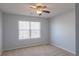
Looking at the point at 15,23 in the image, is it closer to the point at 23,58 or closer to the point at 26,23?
the point at 26,23

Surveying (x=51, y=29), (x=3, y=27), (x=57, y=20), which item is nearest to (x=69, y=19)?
(x=57, y=20)

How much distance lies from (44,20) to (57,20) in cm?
105

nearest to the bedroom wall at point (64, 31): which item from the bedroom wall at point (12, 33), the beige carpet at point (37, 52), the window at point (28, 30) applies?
the beige carpet at point (37, 52)

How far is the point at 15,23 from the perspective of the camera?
4.43 meters

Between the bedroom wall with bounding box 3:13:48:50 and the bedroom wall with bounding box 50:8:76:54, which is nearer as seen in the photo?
the bedroom wall with bounding box 50:8:76:54

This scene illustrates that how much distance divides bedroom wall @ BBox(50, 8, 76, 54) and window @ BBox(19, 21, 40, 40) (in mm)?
1079

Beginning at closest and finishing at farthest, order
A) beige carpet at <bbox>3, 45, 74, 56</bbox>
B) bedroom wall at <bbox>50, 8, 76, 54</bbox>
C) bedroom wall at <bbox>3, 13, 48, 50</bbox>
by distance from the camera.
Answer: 1. beige carpet at <bbox>3, 45, 74, 56</bbox>
2. bedroom wall at <bbox>50, 8, 76, 54</bbox>
3. bedroom wall at <bbox>3, 13, 48, 50</bbox>

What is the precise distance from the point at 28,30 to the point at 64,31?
2206 mm

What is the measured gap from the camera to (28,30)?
200 inches

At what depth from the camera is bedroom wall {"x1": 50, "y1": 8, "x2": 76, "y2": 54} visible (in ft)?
12.3

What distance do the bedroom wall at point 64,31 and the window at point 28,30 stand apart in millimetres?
1079

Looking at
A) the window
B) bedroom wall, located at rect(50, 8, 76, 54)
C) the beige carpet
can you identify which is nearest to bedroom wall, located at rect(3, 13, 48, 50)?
the window

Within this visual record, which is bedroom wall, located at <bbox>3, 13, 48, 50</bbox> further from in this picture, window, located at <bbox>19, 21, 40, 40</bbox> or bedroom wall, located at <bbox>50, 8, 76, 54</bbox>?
bedroom wall, located at <bbox>50, 8, 76, 54</bbox>

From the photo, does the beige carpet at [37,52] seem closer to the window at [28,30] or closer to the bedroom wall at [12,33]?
the bedroom wall at [12,33]
